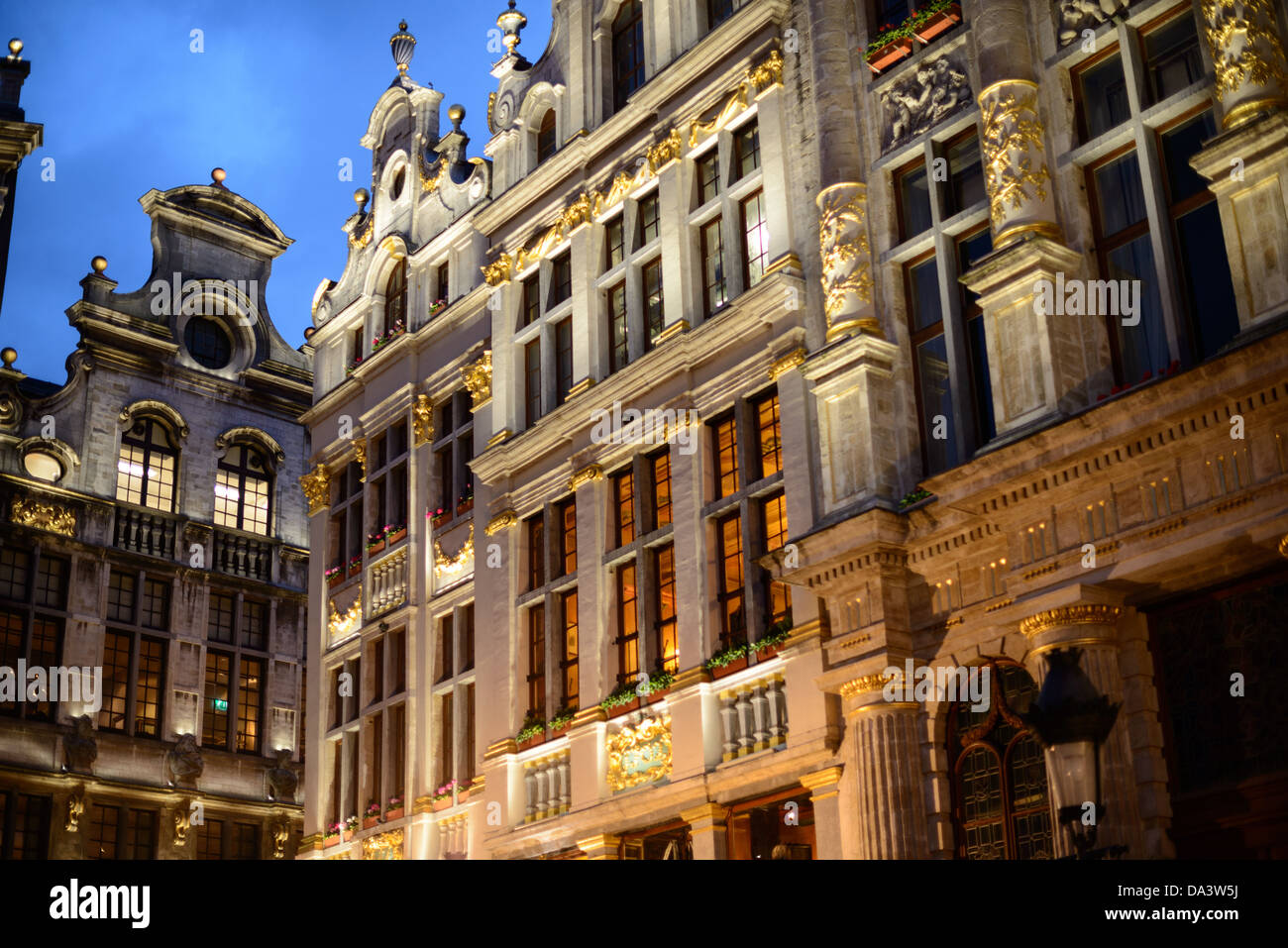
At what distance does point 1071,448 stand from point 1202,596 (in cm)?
190

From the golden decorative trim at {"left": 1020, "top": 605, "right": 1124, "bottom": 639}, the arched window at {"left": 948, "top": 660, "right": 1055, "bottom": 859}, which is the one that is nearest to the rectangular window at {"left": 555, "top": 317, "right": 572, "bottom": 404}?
the arched window at {"left": 948, "top": 660, "right": 1055, "bottom": 859}

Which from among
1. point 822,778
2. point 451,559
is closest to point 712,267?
point 451,559

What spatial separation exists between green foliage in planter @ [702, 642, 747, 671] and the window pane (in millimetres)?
7110

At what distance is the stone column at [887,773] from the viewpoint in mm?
16500

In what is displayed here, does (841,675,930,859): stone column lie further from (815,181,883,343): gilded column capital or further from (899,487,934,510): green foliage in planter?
(815,181,883,343): gilded column capital

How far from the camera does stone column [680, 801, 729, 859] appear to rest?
62.5 ft

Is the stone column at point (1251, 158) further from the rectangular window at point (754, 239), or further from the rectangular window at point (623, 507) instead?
the rectangular window at point (623, 507)

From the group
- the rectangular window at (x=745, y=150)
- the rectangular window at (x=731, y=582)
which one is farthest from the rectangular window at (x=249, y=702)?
the rectangular window at (x=745, y=150)

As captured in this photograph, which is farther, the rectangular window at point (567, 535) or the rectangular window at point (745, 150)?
the rectangular window at point (567, 535)

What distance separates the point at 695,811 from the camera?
1928 centimetres

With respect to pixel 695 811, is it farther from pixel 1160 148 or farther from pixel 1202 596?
pixel 1160 148

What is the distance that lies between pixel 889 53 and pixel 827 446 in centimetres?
499

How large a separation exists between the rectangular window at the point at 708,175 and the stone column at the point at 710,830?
8.32 meters
